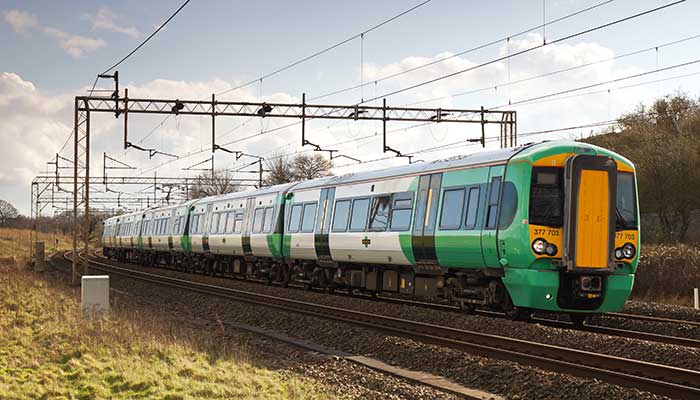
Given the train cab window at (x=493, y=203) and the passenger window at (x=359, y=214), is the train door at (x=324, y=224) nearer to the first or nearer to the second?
the passenger window at (x=359, y=214)

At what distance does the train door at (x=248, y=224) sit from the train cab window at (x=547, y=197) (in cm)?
1697

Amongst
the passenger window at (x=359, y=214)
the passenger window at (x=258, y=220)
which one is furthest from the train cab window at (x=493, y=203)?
the passenger window at (x=258, y=220)

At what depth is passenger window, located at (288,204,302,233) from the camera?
26.1m

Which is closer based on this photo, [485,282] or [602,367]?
[602,367]

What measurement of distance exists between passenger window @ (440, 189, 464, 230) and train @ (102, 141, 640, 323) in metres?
0.04

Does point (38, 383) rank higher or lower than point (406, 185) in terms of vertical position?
lower

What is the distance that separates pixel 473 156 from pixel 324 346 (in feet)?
16.1

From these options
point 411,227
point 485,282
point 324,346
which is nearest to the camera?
point 324,346

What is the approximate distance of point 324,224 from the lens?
78.5ft

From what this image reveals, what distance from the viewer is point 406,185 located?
63.5ft

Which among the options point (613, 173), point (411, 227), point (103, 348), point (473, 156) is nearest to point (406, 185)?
point (411, 227)

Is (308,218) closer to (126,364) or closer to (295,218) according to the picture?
(295,218)

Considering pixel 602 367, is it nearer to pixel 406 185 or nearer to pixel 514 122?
pixel 406 185

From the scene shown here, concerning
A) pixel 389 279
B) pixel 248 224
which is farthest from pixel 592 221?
pixel 248 224
